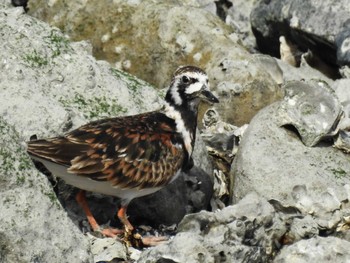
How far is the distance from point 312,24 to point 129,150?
5346 mm

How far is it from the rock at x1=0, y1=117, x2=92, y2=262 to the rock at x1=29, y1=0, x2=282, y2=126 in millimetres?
4849

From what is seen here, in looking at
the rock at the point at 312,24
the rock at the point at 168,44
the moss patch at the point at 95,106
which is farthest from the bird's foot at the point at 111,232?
the rock at the point at 312,24

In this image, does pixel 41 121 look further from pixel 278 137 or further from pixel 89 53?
pixel 278 137

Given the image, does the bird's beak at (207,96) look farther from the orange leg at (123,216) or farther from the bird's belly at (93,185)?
the orange leg at (123,216)

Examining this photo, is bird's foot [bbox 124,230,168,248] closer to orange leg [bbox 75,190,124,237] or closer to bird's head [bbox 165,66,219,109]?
orange leg [bbox 75,190,124,237]

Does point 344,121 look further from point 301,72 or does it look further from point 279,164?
point 301,72

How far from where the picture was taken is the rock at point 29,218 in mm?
8625

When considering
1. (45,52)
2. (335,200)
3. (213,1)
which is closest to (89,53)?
(45,52)

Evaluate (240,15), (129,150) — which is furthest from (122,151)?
(240,15)

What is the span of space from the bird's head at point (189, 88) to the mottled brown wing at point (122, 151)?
17.7 inches

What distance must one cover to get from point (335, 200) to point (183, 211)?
1.66m

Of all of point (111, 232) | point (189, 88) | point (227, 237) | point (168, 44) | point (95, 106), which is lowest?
point (111, 232)

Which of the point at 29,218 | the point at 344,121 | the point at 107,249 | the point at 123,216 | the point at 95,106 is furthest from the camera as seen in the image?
the point at 344,121

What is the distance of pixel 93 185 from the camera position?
Answer: 33.6ft
